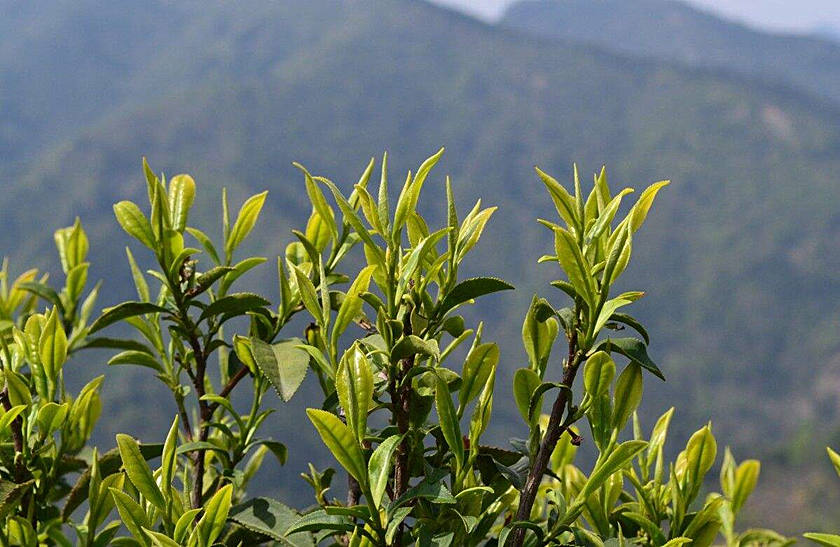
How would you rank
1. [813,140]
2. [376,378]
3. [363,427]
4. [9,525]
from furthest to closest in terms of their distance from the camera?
[813,140] < [9,525] < [376,378] < [363,427]

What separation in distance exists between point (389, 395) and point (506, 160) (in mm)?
171790

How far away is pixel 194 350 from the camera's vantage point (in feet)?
4.08

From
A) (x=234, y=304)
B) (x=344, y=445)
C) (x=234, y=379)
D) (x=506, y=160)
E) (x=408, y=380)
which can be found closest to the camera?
(x=344, y=445)

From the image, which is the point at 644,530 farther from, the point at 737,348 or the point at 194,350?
the point at 737,348

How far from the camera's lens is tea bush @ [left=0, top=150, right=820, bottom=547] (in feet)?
3.16

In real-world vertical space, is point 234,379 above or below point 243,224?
below

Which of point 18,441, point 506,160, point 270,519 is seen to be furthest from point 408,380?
point 506,160

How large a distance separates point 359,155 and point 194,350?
174846mm

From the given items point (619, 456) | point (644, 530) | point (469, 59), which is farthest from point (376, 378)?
point (469, 59)

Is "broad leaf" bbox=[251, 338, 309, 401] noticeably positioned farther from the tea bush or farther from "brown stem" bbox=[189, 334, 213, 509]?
"brown stem" bbox=[189, 334, 213, 509]

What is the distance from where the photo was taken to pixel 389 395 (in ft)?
3.59

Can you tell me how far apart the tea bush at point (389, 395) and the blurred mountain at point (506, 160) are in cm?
8102

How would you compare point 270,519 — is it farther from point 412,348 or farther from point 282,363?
point 412,348

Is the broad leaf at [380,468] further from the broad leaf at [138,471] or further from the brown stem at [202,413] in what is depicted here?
the brown stem at [202,413]
